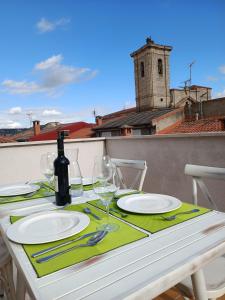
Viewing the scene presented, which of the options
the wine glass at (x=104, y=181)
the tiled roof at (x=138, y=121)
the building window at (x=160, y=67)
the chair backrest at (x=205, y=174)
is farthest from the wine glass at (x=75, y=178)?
the building window at (x=160, y=67)

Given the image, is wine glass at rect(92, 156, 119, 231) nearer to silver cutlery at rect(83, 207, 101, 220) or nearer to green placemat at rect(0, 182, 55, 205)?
silver cutlery at rect(83, 207, 101, 220)

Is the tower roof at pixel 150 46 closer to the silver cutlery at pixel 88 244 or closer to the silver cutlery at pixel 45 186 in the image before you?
the silver cutlery at pixel 45 186

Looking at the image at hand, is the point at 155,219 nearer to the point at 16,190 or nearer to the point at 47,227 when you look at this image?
the point at 47,227

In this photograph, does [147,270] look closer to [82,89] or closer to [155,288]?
[155,288]

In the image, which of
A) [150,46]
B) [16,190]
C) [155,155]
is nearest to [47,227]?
[16,190]

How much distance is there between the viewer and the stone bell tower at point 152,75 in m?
A: 20.3

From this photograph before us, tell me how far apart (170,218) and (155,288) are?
374 mm

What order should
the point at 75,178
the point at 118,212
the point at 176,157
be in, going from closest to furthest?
the point at 118,212, the point at 75,178, the point at 176,157

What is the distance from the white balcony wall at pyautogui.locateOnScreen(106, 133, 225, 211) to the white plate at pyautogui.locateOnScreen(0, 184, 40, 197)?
1452 mm

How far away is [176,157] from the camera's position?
2.29m

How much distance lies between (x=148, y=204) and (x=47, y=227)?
464 millimetres

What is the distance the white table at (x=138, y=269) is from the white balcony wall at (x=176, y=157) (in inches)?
52.3

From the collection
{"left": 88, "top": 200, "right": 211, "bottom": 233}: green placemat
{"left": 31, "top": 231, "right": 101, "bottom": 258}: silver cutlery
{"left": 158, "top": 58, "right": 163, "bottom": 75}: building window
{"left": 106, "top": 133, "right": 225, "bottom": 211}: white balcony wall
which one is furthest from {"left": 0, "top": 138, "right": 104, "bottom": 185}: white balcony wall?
{"left": 158, "top": 58, "right": 163, "bottom": 75}: building window

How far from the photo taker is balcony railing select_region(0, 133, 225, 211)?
1.97m
